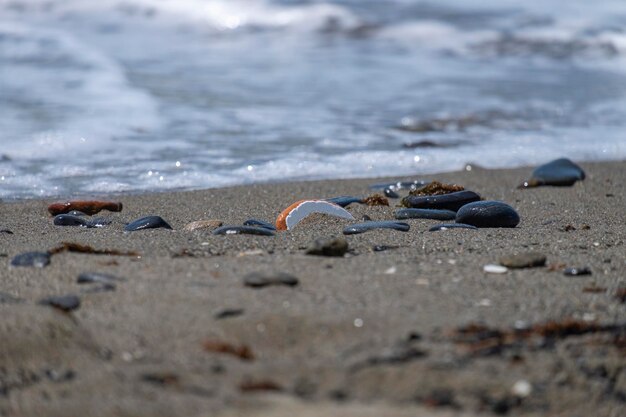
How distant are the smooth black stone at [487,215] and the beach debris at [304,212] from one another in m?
0.45

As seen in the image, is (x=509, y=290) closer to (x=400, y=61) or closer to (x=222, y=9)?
(x=400, y=61)

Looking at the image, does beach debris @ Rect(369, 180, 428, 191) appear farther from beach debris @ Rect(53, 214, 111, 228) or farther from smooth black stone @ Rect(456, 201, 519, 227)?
beach debris @ Rect(53, 214, 111, 228)

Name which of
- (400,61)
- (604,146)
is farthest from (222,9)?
(604,146)

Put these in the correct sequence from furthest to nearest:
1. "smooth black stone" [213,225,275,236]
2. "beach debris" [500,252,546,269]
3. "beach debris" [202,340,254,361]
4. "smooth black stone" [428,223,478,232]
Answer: "smooth black stone" [428,223,478,232]
"smooth black stone" [213,225,275,236]
"beach debris" [500,252,546,269]
"beach debris" [202,340,254,361]

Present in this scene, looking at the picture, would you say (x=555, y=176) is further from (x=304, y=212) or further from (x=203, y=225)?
(x=203, y=225)

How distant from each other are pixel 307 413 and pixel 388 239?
1607 mm

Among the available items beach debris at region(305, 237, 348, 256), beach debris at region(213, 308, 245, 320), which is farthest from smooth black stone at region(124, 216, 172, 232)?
beach debris at region(213, 308, 245, 320)

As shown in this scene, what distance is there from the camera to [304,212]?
3875mm

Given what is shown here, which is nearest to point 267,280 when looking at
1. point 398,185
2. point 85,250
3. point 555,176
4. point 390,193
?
point 85,250

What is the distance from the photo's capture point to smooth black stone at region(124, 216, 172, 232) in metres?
3.77

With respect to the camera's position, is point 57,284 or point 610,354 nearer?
point 610,354

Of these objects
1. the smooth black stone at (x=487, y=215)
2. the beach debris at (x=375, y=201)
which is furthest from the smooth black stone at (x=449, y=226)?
the beach debris at (x=375, y=201)

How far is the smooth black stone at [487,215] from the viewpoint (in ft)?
12.6

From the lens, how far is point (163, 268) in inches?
115
